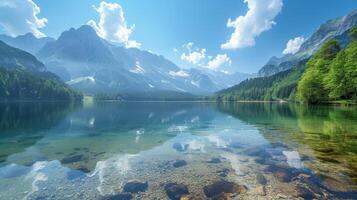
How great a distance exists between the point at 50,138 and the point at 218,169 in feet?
75.9

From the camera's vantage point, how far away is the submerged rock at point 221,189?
37.9ft

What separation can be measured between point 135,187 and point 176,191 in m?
2.41

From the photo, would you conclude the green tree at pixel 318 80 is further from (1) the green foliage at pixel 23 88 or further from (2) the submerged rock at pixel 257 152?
(1) the green foliage at pixel 23 88

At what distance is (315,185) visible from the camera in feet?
39.0

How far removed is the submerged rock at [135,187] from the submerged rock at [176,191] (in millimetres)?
1249

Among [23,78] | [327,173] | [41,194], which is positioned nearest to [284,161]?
[327,173]

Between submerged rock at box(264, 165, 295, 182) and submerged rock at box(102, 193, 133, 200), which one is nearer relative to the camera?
submerged rock at box(102, 193, 133, 200)

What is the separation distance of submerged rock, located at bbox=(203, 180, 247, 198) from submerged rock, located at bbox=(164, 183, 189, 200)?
3.65 feet

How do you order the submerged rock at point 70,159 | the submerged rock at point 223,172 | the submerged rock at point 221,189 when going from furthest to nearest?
the submerged rock at point 70,159 < the submerged rock at point 223,172 < the submerged rock at point 221,189

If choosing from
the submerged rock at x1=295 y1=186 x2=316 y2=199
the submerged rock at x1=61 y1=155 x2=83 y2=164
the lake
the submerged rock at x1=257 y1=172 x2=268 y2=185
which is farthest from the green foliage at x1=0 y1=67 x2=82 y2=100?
the submerged rock at x1=295 y1=186 x2=316 y2=199

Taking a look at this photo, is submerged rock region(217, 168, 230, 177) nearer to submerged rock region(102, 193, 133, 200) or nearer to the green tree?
submerged rock region(102, 193, 133, 200)

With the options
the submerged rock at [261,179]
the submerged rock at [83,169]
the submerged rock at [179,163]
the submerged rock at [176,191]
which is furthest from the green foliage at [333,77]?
the submerged rock at [83,169]

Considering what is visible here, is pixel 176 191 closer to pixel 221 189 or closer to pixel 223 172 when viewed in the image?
pixel 221 189

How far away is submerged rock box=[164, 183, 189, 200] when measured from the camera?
439 inches
